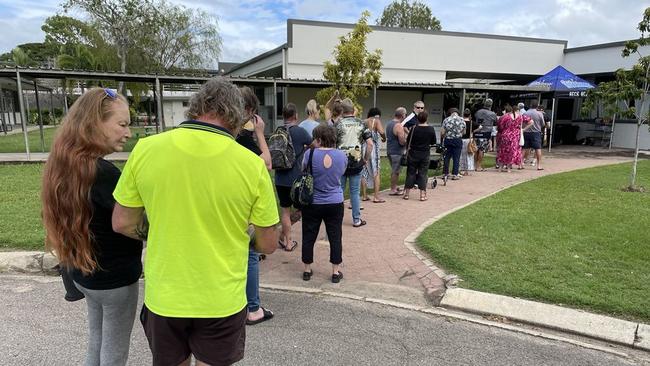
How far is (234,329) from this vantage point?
1932 mm

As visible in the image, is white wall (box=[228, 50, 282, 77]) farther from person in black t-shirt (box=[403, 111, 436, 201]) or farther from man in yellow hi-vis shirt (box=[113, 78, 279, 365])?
man in yellow hi-vis shirt (box=[113, 78, 279, 365])

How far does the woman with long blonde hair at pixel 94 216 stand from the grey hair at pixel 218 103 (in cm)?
55

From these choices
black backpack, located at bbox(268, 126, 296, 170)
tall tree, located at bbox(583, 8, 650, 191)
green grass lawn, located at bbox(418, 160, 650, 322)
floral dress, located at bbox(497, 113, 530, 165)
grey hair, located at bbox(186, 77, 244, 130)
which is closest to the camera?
grey hair, located at bbox(186, 77, 244, 130)

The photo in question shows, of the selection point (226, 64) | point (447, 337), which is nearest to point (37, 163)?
point (447, 337)

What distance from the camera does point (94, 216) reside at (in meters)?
2.06

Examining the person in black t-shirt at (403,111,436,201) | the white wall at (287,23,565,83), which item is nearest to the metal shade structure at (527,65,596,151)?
the white wall at (287,23,565,83)

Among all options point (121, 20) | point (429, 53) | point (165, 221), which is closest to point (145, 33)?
point (121, 20)

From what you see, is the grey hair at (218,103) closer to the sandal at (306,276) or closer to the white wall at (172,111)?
the sandal at (306,276)

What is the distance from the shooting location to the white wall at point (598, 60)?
18.2 meters

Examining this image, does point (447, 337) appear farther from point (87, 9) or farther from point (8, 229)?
point (87, 9)

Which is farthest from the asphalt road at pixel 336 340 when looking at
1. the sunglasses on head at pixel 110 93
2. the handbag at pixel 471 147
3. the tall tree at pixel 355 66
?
the handbag at pixel 471 147

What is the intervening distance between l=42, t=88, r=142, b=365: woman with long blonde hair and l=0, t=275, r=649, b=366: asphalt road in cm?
115

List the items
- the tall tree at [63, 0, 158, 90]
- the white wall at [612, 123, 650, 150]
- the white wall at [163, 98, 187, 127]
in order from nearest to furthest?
the white wall at [612, 123, 650, 150] → the tall tree at [63, 0, 158, 90] → the white wall at [163, 98, 187, 127]

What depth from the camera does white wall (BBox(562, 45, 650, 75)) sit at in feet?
59.6
